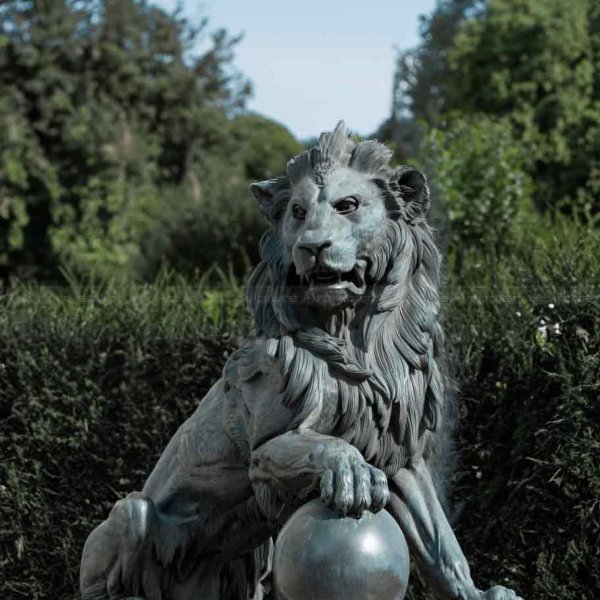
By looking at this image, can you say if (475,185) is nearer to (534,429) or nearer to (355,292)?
(534,429)

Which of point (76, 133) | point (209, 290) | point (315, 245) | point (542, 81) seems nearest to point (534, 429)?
Result: point (315, 245)

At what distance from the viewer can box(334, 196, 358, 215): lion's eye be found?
4051 millimetres

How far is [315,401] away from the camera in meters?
3.93

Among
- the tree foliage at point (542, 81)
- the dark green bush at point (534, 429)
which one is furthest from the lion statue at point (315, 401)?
the tree foliage at point (542, 81)

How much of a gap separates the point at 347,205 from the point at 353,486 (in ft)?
3.27

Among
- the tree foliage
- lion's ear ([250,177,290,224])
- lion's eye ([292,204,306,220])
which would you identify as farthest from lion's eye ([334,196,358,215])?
the tree foliage

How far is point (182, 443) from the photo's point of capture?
4418 mm

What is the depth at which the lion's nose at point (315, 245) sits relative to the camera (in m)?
3.90

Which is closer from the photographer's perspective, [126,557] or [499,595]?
[499,595]

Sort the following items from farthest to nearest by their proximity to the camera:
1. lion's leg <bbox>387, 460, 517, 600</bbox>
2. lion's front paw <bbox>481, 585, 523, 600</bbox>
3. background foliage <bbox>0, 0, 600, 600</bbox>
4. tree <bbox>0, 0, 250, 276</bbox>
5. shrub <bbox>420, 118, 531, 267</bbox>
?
tree <bbox>0, 0, 250, 276</bbox> < shrub <bbox>420, 118, 531, 267</bbox> < background foliage <bbox>0, 0, 600, 600</bbox> < lion's leg <bbox>387, 460, 517, 600</bbox> < lion's front paw <bbox>481, 585, 523, 600</bbox>

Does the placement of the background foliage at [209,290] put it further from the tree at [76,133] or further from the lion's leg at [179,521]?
the lion's leg at [179,521]

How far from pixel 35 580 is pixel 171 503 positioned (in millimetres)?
2686

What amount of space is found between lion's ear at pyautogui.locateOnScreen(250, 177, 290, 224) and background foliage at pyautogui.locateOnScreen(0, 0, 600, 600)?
2028mm

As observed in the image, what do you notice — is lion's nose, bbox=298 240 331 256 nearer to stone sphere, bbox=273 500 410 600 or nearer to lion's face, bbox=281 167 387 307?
lion's face, bbox=281 167 387 307
